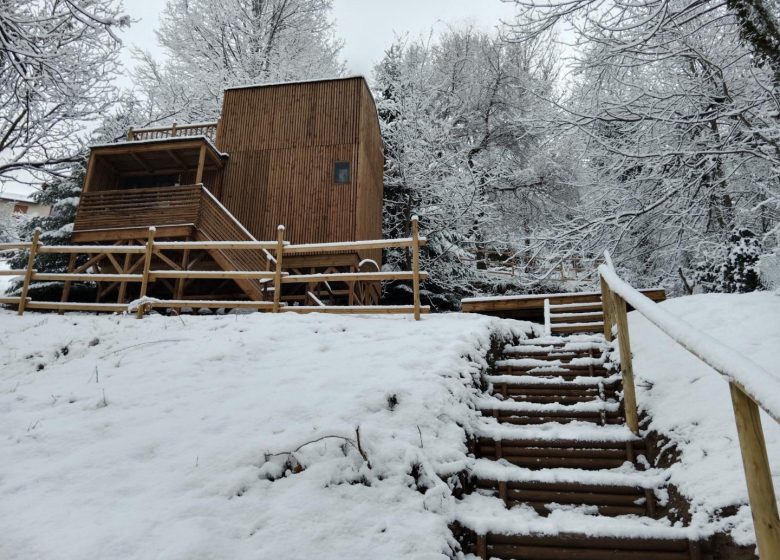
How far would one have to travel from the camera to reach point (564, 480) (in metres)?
3.28

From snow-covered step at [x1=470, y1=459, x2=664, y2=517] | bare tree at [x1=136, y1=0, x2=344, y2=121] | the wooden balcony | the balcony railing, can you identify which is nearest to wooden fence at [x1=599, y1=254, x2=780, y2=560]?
snow-covered step at [x1=470, y1=459, x2=664, y2=517]

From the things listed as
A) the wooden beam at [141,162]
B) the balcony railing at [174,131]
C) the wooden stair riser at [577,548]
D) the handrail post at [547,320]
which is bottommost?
the wooden stair riser at [577,548]

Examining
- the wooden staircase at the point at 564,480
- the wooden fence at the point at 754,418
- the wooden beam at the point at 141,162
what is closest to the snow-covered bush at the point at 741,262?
the wooden staircase at the point at 564,480

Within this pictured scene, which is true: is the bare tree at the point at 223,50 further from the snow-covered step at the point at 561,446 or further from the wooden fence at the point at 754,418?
the wooden fence at the point at 754,418

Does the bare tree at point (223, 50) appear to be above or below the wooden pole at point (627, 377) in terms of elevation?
above

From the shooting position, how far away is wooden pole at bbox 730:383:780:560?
1.69 metres

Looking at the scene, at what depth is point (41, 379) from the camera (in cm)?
476

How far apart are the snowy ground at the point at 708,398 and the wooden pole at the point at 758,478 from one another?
803 mm

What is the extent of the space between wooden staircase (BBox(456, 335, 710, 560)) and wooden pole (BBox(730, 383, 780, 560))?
100 cm

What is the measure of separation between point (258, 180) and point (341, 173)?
2387 millimetres

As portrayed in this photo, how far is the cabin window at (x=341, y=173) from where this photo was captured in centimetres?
1284

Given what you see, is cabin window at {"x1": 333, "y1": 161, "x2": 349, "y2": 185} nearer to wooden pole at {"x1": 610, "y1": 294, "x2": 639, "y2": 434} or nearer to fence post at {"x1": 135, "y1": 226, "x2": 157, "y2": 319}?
fence post at {"x1": 135, "y1": 226, "x2": 157, "y2": 319}

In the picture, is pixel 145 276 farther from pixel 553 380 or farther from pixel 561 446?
pixel 561 446

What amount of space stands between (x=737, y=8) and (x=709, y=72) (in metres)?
2.02
